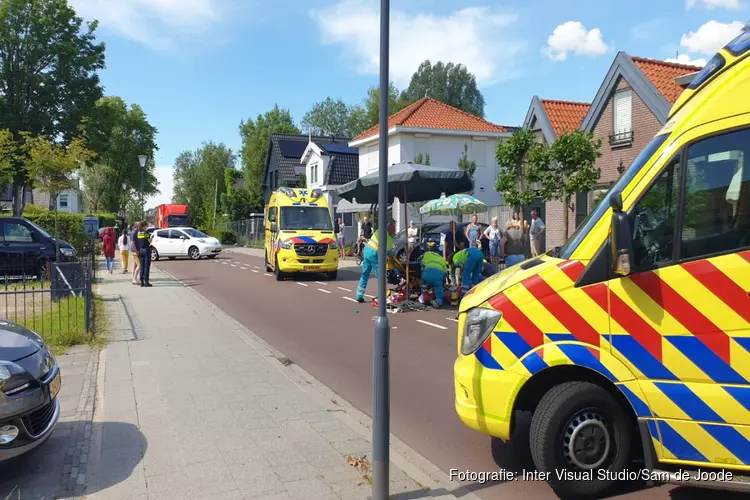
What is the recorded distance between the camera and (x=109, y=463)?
449 centimetres

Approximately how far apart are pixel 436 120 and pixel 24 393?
1220 inches

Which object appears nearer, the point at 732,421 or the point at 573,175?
the point at 732,421

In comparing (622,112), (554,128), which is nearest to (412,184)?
(622,112)

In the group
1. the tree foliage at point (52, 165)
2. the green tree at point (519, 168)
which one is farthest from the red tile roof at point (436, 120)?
the tree foliage at point (52, 165)

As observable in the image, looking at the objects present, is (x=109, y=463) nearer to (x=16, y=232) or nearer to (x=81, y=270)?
Answer: (x=81, y=270)

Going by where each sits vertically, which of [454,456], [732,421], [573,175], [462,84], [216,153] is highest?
[462,84]

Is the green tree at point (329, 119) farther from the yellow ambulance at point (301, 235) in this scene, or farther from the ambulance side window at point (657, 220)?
the ambulance side window at point (657, 220)

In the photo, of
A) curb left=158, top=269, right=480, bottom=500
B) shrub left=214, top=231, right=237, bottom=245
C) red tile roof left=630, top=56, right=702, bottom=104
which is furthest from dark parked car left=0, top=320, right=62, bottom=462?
shrub left=214, top=231, right=237, bottom=245

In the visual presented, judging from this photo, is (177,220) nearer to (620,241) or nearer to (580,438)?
(580,438)

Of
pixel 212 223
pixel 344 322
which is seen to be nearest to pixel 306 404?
pixel 344 322

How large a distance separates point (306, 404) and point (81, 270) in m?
6.20

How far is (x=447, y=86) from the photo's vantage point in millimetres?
77375

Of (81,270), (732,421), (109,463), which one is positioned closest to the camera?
(732,421)

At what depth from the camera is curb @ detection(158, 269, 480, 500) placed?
4188 mm
